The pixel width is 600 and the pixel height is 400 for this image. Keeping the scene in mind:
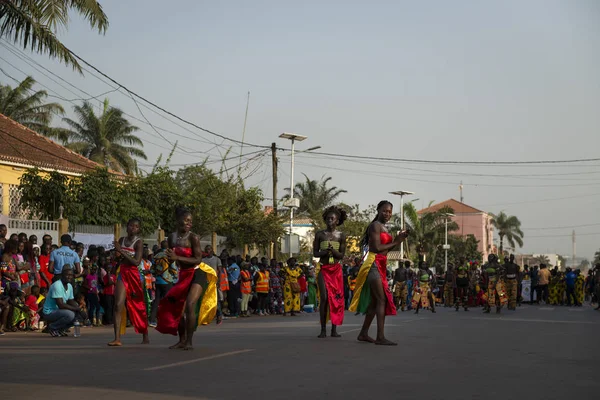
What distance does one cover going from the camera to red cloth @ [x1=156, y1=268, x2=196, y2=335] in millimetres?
10977

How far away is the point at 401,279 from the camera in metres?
28.9

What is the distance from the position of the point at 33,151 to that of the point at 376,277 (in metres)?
26.6

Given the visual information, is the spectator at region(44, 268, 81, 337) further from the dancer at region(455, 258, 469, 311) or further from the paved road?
the dancer at region(455, 258, 469, 311)

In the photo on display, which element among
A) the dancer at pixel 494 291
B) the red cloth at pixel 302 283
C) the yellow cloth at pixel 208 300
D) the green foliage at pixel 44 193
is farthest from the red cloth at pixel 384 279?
the green foliage at pixel 44 193

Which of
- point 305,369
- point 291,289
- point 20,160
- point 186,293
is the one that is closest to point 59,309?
point 186,293

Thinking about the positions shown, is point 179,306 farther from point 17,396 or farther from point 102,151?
point 102,151

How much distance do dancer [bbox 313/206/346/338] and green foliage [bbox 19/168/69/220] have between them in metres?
17.6

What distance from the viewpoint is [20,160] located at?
32312mm

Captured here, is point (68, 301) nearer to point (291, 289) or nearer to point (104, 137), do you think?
→ point (291, 289)

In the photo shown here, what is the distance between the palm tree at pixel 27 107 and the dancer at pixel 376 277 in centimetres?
3978

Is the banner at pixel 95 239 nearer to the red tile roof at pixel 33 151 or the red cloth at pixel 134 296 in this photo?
the red tile roof at pixel 33 151

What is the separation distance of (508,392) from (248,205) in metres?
35.8

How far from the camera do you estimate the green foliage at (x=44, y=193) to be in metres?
29.0

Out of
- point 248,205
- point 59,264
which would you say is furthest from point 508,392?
point 248,205
